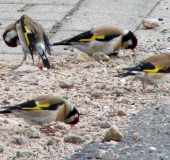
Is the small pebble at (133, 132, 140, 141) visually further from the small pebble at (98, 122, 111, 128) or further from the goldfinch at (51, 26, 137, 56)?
the goldfinch at (51, 26, 137, 56)

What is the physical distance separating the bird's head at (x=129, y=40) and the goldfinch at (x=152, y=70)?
3.27 feet

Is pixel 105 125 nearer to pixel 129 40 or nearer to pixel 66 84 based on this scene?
pixel 66 84

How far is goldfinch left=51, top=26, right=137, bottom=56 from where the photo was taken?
934cm

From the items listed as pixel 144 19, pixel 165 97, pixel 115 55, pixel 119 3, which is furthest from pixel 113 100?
pixel 119 3

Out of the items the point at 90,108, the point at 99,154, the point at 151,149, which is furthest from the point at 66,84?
the point at 99,154

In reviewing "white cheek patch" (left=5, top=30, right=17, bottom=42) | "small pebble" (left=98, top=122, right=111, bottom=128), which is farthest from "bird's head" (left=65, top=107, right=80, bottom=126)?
"white cheek patch" (left=5, top=30, right=17, bottom=42)

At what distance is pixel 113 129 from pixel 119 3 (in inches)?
218

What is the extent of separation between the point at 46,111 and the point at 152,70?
1.79 m

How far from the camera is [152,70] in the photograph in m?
8.07

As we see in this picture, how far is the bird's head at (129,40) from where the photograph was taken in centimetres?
924

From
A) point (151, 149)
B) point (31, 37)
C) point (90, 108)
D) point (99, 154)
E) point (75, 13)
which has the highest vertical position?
point (99, 154)

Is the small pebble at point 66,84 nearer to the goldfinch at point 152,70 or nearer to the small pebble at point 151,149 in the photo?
the goldfinch at point 152,70

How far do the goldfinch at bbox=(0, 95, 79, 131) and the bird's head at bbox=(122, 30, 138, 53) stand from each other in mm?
2500

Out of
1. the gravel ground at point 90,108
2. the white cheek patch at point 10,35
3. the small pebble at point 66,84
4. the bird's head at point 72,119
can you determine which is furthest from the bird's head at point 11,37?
the bird's head at point 72,119
